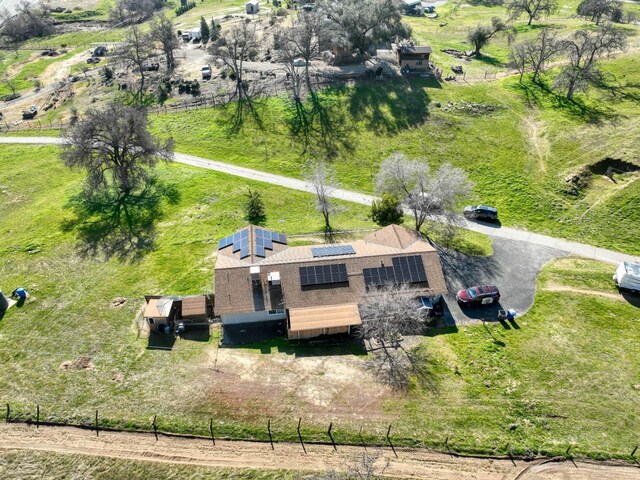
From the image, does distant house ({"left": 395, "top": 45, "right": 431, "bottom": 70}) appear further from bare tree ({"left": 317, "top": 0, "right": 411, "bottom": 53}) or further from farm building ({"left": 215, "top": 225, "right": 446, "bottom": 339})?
farm building ({"left": 215, "top": 225, "right": 446, "bottom": 339})

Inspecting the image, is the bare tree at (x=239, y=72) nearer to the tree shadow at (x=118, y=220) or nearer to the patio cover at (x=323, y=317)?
the tree shadow at (x=118, y=220)

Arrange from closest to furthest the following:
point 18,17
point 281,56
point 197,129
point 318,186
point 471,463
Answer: point 471,463, point 318,186, point 197,129, point 281,56, point 18,17

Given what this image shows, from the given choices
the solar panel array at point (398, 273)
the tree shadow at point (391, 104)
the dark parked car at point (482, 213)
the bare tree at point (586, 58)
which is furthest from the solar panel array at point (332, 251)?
the bare tree at point (586, 58)

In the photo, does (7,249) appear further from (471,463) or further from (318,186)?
(471,463)

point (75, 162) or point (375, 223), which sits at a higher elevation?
point (75, 162)

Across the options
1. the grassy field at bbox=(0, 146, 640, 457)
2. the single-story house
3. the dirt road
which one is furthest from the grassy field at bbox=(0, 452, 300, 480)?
the single-story house

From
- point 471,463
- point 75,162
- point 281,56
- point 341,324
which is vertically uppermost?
point 281,56

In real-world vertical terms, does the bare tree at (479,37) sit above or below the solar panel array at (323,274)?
above

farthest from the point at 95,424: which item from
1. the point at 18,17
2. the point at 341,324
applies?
the point at 18,17
